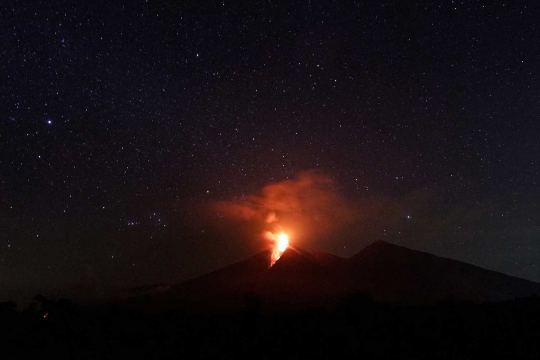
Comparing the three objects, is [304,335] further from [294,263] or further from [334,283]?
[294,263]

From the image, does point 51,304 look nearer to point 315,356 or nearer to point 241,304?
point 241,304

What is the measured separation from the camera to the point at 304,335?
27359mm

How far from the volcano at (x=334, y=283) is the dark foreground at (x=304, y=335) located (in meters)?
23.4

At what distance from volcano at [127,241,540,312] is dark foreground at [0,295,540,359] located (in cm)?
2343

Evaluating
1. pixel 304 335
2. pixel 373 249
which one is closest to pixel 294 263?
pixel 373 249

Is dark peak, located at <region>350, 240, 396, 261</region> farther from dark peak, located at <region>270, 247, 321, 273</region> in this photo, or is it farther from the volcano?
dark peak, located at <region>270, 247, 321, 273</region>

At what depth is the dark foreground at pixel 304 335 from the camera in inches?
920

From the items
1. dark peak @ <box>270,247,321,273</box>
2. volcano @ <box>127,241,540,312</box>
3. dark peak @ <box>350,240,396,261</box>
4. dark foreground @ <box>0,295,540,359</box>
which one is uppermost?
dark peak @ <box>350,240,396,261</box>

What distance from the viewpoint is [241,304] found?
196ft

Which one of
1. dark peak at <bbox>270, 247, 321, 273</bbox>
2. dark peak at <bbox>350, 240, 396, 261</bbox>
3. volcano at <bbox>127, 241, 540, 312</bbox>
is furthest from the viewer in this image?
dark peak at <bbox>350, 240, 396, 261</bbox>

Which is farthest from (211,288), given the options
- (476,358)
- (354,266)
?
(476,358)

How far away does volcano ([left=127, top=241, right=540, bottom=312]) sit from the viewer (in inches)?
2500

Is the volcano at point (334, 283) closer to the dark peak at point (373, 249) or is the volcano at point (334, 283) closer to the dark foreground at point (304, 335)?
the dark peak at point (373, 249)

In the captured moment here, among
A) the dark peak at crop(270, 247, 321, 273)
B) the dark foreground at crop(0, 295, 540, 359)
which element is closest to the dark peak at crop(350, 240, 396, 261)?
the dark peak at crop(270, 247, 321, 273)
